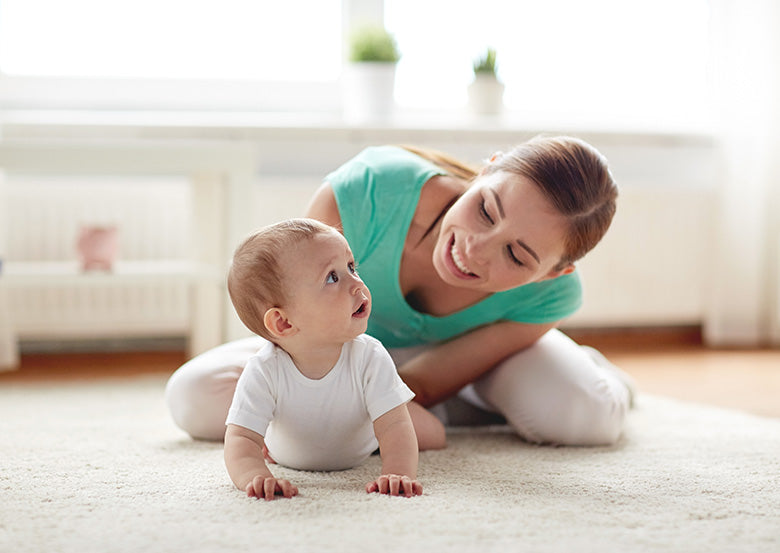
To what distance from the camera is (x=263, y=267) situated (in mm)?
1124

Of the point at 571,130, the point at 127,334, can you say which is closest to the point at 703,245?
the point at 571,130

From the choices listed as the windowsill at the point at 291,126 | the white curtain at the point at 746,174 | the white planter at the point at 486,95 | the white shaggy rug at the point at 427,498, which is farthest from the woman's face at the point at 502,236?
the white curtain at the point at 746,174

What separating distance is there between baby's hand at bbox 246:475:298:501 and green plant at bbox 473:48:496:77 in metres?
2.02

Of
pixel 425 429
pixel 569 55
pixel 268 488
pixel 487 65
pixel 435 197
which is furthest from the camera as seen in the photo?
pixel 569 55

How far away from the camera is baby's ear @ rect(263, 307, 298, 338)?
44.8 inches

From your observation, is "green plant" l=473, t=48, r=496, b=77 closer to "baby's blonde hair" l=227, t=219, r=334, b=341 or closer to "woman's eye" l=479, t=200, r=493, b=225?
"woman's eye" l=479, t=200, r=493, b=225

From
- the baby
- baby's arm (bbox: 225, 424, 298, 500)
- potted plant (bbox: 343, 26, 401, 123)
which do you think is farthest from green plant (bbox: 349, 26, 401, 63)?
baby's arm (bbox: 225, 424, 298, 500)

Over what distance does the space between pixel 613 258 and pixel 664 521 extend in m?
1.94

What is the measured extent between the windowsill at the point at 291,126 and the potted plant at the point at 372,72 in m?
0.05

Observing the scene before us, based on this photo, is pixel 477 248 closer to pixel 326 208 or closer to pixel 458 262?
pixel 458 262

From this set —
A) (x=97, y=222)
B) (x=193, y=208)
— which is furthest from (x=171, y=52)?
(x=193, y=208)

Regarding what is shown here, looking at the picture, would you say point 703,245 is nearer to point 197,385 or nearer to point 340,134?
point 340,134

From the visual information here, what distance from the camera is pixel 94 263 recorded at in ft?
7.23

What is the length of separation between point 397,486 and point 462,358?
0.45 meters
